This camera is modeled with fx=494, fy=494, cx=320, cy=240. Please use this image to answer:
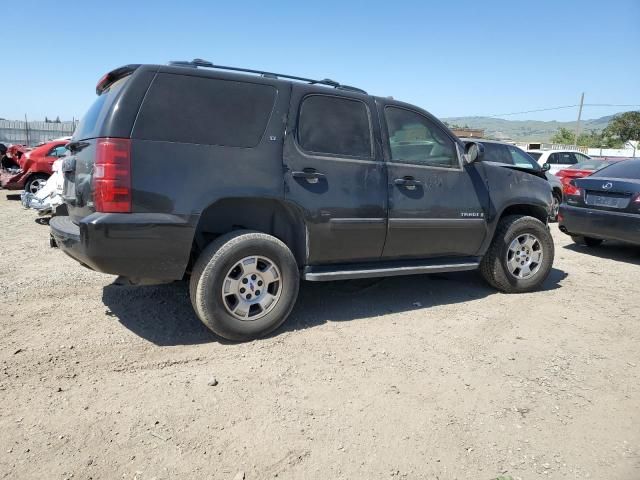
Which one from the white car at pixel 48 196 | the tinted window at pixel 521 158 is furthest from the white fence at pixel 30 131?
the tinted window at pixel 521 158

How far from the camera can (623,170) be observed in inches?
307

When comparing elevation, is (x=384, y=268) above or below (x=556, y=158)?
below

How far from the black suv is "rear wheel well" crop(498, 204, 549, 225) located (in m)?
0.54

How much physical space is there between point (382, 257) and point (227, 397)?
2.01 metres

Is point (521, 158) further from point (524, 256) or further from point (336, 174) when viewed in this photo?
point (336, 174)

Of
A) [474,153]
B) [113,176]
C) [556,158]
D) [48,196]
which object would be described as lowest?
[48,196]

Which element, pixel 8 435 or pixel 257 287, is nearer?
pixel 8 435

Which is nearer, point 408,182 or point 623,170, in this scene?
point 408,182

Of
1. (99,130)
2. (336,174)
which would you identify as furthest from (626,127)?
(99,130)

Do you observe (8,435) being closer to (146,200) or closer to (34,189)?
(146,200)

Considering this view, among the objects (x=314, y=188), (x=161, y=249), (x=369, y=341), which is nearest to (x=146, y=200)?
(x=161, y=249)

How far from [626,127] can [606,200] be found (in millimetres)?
64993

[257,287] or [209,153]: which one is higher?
[209,153]

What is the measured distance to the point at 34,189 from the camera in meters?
12.3
